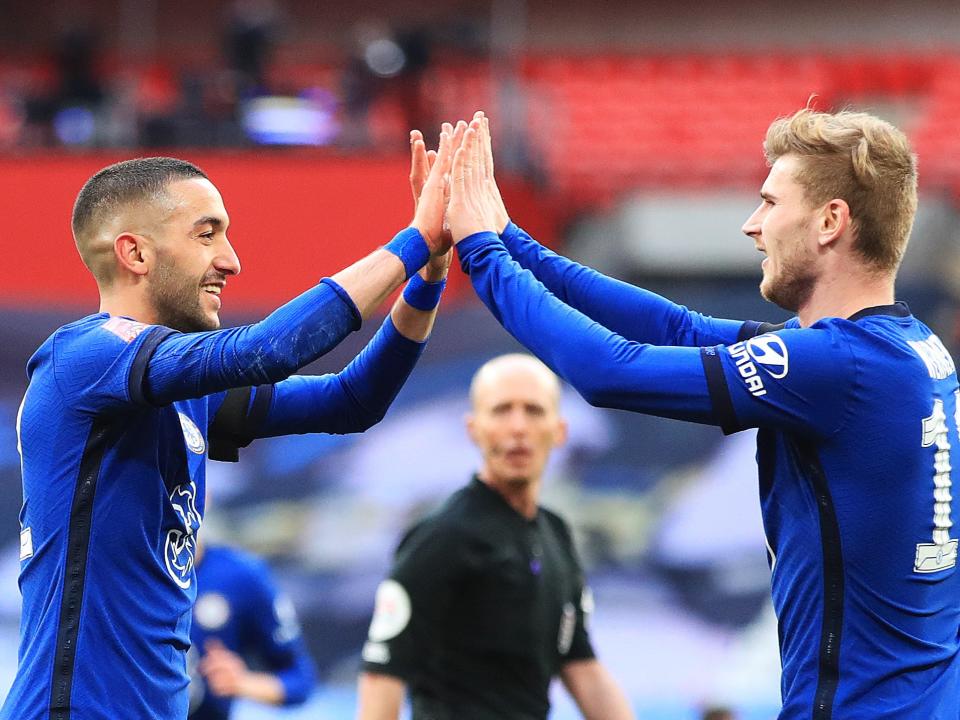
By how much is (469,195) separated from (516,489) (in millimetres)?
1714

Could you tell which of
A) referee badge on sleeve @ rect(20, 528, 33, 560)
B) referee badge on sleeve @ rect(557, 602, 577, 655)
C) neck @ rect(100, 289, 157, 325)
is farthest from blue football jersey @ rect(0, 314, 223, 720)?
referee badge on sleeve @ rect(557, 602, 577, 655)

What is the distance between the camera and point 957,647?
304 cm

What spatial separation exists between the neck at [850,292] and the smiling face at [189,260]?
1.39 m

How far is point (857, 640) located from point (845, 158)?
3.48 feet

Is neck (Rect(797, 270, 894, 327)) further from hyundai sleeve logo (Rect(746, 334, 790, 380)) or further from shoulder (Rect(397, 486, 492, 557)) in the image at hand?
shoulder (Rect(397, 486, 492, 557))

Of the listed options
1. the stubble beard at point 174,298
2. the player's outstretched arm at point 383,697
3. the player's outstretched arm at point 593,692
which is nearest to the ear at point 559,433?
the player's outstretched arm at point 593,692

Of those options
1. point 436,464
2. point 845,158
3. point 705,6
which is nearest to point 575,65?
point 705,6

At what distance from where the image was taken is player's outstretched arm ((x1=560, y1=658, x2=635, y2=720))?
4863 mm

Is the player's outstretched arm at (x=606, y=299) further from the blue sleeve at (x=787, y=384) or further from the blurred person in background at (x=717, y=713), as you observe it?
the blurred person in background at (x=717, y=713)

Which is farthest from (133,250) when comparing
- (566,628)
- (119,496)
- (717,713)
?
(717,713)

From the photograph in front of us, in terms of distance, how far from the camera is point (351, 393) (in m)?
3.59

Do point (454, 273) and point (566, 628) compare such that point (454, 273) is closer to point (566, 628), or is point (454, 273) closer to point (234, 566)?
point (234, 566)

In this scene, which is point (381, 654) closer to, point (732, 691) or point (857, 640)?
point (857, 640)

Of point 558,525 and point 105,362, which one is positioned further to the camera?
point 558,525
